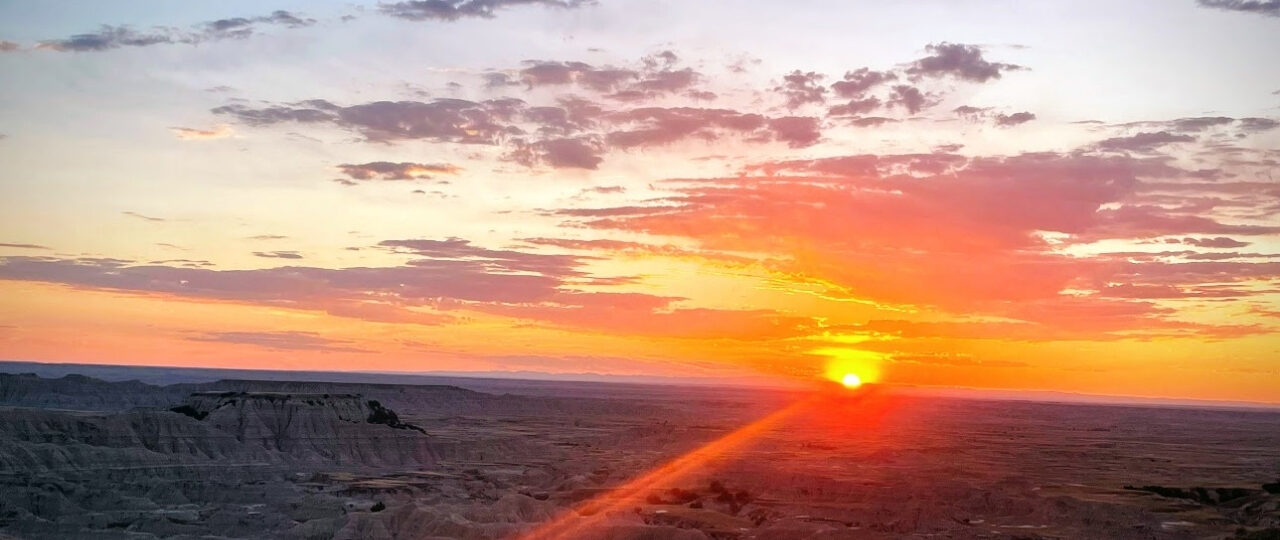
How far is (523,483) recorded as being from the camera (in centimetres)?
8056

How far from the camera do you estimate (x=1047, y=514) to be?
6994cm

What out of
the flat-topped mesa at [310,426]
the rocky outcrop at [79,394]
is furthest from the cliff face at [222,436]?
the rocky outcrop at [79,394]

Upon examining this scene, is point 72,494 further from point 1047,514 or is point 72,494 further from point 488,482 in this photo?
point 1047,514

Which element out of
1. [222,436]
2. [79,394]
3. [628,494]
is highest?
[79,394]

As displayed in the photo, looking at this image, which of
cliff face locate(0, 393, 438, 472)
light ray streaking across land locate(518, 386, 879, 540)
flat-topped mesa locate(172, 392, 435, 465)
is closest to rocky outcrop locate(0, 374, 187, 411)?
flat-topped mesa locate(172, 392, 435, 465)

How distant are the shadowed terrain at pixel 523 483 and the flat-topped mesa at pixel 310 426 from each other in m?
Answer: 0.20

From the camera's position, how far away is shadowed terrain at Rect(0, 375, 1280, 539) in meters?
58.3

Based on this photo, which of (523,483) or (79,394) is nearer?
(523,483)

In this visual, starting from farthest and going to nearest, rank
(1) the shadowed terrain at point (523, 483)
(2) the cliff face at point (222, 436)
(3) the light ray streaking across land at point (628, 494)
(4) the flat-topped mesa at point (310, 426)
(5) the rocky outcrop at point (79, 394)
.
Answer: (5) the rocky outcrop at point (79, 394), (4) the flat-topped mesa at point (310, 426), (2) the cliff face at point (222, 436), (1) the shadowed terrain at point (523, 483), (3) the light ray streaking across land at point (628, 494)

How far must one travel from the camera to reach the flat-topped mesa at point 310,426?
9119cm

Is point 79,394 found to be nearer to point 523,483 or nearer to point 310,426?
point 310,426

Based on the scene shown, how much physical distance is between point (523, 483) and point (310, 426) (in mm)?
24250

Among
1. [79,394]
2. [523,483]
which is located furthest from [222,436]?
[79,394]

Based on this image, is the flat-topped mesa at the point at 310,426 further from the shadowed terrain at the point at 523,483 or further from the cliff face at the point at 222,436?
the shadowed terrain at the point at 523,483
